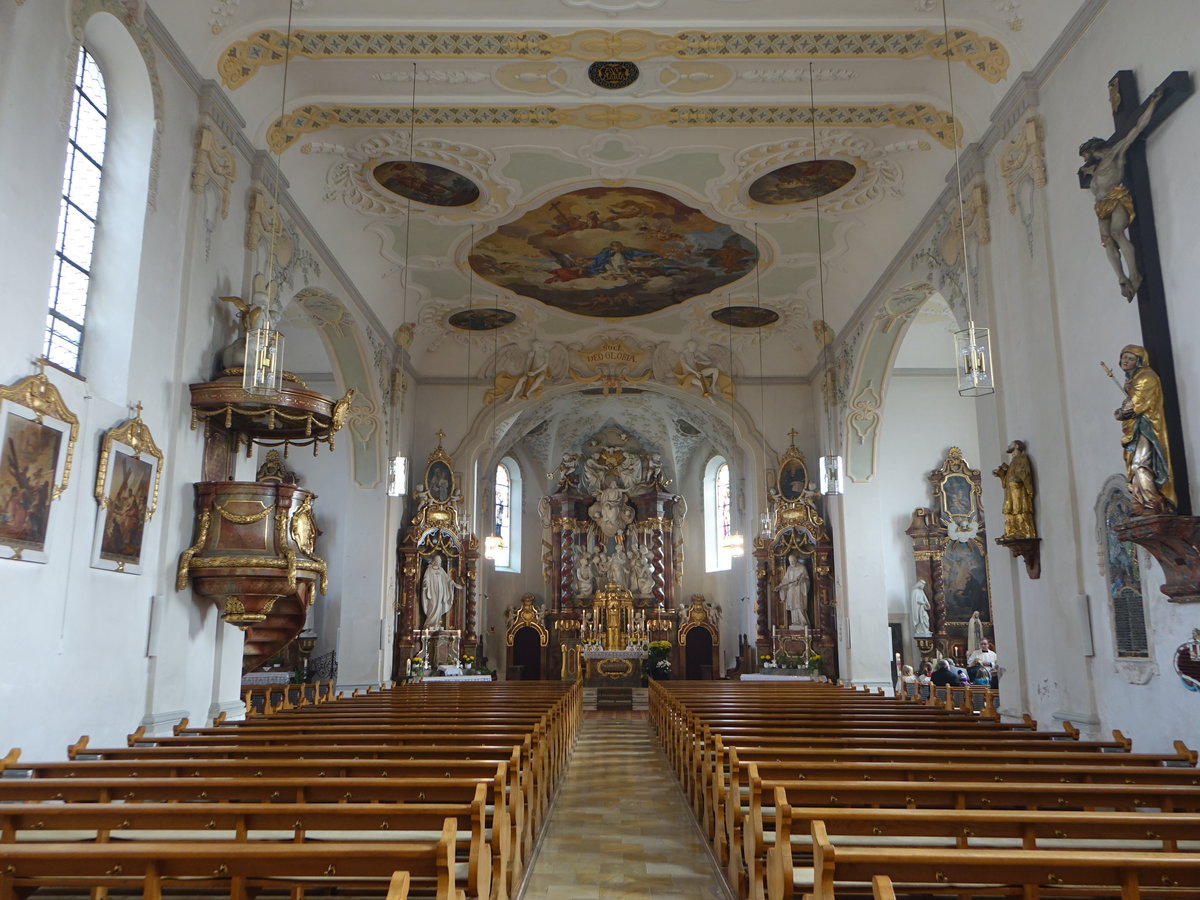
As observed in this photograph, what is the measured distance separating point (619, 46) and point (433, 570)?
35.0 ft

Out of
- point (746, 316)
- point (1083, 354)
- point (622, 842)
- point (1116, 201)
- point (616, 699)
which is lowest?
point (622, 842)

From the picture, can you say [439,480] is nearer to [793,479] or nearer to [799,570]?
[793,479]

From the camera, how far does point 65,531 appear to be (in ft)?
21.6

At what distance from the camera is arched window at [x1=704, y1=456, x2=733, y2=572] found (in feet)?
83.0

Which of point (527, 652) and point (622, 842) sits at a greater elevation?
point (527, 652)

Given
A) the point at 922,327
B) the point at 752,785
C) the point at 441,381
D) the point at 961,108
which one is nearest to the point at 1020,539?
the point at 961,108

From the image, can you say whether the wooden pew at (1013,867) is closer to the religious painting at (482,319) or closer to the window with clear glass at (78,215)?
the window with clear glass at (78,215)

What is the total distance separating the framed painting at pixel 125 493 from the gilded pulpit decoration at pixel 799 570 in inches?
475

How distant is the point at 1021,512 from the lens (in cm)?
901

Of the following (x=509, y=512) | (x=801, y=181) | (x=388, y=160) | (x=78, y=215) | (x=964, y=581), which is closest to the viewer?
(x=78, y=215)

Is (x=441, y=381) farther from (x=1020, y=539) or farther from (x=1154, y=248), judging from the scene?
(x=1154, y=248)

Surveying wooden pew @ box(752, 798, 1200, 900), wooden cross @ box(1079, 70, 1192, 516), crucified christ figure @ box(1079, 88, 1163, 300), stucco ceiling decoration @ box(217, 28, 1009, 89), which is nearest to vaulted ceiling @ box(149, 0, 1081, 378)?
stucco ceiling decoration @ box(217, 28, 1009, 89)

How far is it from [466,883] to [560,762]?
20.5 ft

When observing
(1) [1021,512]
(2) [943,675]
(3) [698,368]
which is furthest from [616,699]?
(1) [1021,512]
